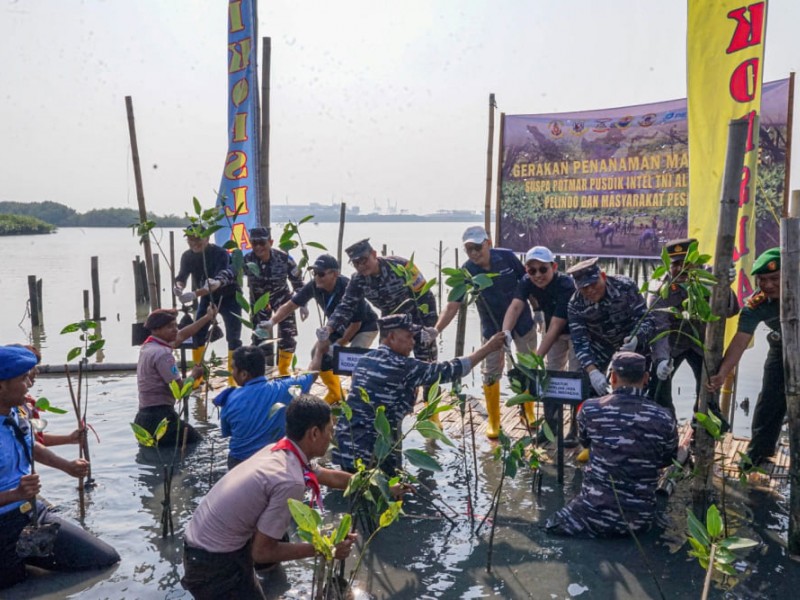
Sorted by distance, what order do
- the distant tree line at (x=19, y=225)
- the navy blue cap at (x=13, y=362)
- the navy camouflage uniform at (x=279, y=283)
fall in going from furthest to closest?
the distant tree line at (x=19, y=225), the navy camouflage uniform at (x=279, y=283), the navy blue cap at (x=13, y=362)

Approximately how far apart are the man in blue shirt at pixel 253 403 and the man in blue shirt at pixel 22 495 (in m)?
0.93

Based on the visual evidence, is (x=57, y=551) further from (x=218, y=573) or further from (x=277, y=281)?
(x=277, y=281)

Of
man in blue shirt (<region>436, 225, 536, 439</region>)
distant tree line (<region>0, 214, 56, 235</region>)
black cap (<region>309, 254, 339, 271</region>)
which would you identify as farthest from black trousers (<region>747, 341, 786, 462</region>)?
distant tree line (<region>0, 214, 56, 235</region>)

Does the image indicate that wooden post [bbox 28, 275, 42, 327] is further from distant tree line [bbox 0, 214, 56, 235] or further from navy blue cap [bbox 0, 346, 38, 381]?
distant tree line [bbox 0, 214, 56, 235]

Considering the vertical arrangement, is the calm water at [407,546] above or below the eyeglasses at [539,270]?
below

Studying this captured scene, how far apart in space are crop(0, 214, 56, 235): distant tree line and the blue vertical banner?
2515 inches

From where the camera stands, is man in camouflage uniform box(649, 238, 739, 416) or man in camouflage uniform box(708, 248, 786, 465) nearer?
man in camouflage uniform box(708, 248, 786, 465)

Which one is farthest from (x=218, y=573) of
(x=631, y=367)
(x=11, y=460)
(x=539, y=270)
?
(x=539, y=270)

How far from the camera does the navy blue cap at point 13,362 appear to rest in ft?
12.5

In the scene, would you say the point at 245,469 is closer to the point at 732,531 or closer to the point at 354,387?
the point at 354,387

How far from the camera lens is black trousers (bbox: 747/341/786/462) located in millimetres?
5451

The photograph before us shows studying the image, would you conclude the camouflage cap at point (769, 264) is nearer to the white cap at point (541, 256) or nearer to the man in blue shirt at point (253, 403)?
the white cap at point (541, 256)

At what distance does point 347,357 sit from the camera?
612cm

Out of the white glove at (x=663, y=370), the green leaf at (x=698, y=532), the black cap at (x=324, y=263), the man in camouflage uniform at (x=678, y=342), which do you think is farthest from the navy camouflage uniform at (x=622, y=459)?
the black cap at (x=324, y=263)
